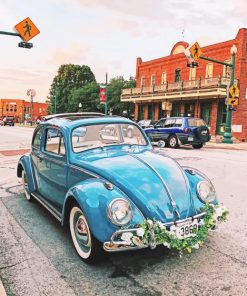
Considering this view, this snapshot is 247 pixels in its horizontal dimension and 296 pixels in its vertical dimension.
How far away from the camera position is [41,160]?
533 centimetres

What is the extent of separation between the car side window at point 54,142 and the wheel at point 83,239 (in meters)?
1.07

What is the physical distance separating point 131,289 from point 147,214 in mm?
748

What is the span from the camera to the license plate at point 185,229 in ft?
10.9

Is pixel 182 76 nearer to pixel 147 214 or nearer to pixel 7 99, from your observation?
pixel 147 214

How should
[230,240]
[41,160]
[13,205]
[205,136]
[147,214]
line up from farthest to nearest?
[205,136] < [13,205] < [41,160] < [230,240] < [147,214]

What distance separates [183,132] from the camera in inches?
659

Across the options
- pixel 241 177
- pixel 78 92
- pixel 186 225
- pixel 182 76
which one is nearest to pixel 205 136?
pixel 241 177

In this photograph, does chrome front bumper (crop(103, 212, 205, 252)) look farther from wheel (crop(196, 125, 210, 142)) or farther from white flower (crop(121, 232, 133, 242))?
wheel (crop(196, 125, 210, 142))

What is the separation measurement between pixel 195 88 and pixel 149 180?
1062 inches

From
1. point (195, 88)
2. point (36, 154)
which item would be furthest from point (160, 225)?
point (195, 88)

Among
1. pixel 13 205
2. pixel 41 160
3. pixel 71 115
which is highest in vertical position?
pixel 71 115

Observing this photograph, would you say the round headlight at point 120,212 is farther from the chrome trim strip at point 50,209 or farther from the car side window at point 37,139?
the car side window at point 37,139

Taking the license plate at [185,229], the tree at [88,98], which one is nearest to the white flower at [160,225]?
the license plate at [185,229]

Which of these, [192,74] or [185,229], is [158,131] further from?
[192,74]
